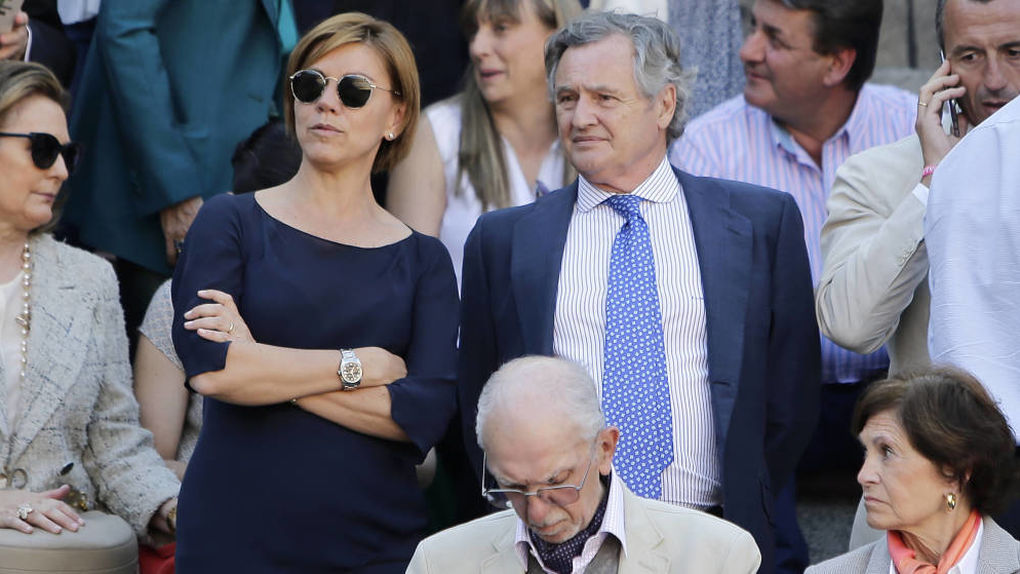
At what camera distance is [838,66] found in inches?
248

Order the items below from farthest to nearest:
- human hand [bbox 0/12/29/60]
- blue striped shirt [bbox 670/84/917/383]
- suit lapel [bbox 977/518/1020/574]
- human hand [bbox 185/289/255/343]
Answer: blue striped shirt [bbox 670/84/917/383]
human hand [bbox 0/12/29/60]
human hand [bbox 185/289/255/343]
suit lapel [bbox 977/518/1020/574]

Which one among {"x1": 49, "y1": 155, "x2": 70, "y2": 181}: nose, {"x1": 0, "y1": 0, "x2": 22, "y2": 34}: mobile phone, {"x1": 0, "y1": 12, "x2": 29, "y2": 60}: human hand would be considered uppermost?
{"x1": 0, "y1": 0, "x2": 22, "y2": 34}: mobile phone

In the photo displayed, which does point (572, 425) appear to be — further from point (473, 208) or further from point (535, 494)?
point (473, 208)

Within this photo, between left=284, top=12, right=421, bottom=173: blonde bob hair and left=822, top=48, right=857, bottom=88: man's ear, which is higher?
left=284, top=12, right=421, bottom=173: blonde bob hair

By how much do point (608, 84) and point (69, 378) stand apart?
6.27 ft

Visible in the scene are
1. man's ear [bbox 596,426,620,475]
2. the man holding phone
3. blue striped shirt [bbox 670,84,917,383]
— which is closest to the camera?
man's ear [bbox 596,426,620,475]

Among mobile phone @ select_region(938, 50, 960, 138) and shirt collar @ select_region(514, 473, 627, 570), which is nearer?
shirt collar @ select_region(514, 473, 627, 570)

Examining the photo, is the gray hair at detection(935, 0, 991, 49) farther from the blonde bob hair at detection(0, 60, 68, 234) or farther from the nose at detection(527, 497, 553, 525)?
the blonde bob hair at detection(0, 60, 68, 234)

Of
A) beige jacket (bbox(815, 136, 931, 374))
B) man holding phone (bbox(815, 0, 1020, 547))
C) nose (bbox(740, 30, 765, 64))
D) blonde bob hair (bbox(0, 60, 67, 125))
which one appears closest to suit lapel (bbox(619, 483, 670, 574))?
man holding phone (bbox(815, 0, 1020, 547))

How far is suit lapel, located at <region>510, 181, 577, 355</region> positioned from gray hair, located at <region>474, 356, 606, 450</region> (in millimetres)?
693

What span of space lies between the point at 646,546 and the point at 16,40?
10.9 feet

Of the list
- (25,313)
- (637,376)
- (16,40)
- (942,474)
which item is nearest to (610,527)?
(637,376)

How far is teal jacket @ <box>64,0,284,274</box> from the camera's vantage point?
5914 mm

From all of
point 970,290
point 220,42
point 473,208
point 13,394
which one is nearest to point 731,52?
point 473,208
